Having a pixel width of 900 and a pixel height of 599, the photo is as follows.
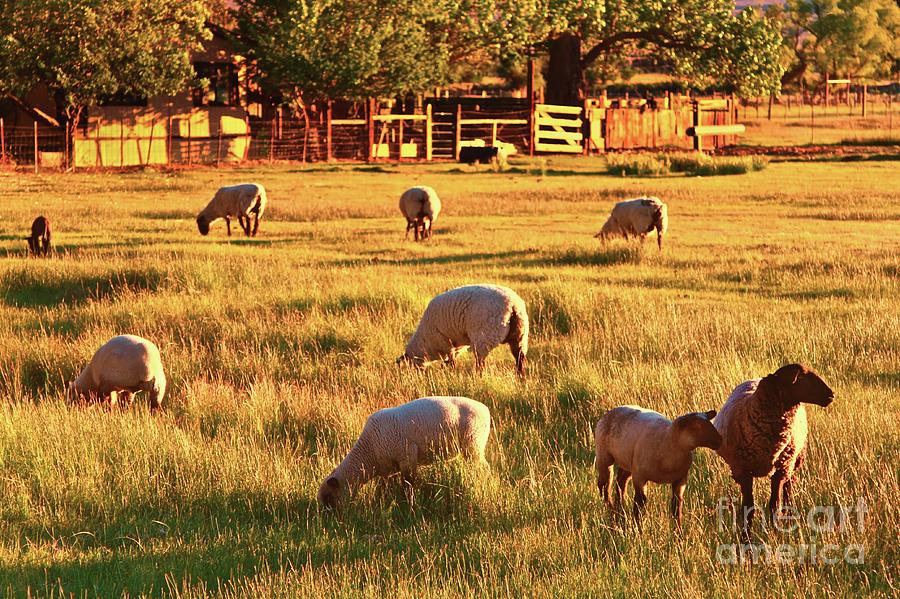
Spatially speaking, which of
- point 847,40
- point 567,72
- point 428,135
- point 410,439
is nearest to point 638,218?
point 410,439

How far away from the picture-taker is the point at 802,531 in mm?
6238

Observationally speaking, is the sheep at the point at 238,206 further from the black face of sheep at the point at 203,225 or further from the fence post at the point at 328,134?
the fence post at the point at 328,134

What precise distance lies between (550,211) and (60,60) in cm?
1676

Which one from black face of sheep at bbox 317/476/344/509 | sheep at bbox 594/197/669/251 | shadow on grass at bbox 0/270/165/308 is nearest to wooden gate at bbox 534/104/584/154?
sheep at bbox 594/197/669/251

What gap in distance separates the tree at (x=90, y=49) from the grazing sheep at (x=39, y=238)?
17750 millimetres

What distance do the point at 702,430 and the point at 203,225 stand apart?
16.6 meters

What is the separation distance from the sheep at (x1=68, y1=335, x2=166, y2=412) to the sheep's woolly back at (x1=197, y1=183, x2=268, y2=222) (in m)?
11.7

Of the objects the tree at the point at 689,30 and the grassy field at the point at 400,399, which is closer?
the grassy field at the point at 400,399

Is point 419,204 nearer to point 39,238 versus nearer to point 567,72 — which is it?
point 39,238

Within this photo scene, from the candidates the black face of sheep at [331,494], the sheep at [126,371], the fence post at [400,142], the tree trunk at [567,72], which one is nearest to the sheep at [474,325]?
the sheep at [126,371]

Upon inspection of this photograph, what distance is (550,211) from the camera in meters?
25.9

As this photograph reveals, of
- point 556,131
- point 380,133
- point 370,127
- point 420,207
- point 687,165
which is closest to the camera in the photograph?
point 420,207

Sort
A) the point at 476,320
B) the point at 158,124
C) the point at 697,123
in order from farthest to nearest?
the point at 697,123 < the point at 158,124 < the point at 476,320

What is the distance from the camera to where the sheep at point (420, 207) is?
20.1 metres
